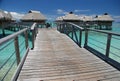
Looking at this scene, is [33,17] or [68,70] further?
[33,17]

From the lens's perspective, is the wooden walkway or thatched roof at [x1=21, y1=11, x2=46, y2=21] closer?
the wooden walkway

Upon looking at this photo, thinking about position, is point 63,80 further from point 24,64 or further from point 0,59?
point 0,59

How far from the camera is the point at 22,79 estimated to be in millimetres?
3047

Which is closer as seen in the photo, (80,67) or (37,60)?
(80,67)

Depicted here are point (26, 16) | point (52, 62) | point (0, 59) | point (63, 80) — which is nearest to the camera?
point (63, 80)

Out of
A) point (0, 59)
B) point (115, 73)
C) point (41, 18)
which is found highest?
point (41, 18)

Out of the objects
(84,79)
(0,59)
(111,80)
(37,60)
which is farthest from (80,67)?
(0,59)

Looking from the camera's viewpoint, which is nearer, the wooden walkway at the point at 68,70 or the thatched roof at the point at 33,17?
the wooden walkway at the point at 68,70

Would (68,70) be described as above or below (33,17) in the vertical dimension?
below

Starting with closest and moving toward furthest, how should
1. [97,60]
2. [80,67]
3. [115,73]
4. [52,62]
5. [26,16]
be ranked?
1. [115,73]
2. [80,67]
3. [52,62]
4. [97,60]
5. [26,16]

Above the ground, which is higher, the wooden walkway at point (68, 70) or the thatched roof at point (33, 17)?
the thatched roof at point (33, 17)

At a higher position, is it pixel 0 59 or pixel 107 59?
pixel 107 59

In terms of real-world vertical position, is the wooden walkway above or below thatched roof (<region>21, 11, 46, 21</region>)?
below

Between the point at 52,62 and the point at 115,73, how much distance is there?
1.83 metres
